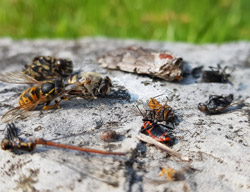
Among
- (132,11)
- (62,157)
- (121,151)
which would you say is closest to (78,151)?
(62,157)

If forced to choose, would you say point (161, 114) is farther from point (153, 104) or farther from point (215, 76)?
point (215, 76)

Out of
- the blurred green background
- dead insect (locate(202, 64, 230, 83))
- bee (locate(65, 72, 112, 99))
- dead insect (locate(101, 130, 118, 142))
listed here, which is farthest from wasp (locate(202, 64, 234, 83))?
the blurred green background

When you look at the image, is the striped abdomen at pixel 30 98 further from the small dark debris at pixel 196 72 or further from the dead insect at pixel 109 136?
the small dark debris at pixel 196 72

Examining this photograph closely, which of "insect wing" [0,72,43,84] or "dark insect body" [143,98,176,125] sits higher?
"insect wing" [0,72,43,84]

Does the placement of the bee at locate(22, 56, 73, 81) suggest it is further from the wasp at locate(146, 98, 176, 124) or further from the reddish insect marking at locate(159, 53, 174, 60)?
the wasp at locate(146, 98, 176, 124)

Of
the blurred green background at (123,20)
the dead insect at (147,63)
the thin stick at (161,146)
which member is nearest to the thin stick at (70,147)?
the thin stick at (161,146)

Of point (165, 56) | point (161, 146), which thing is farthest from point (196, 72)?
point (161, 146)
